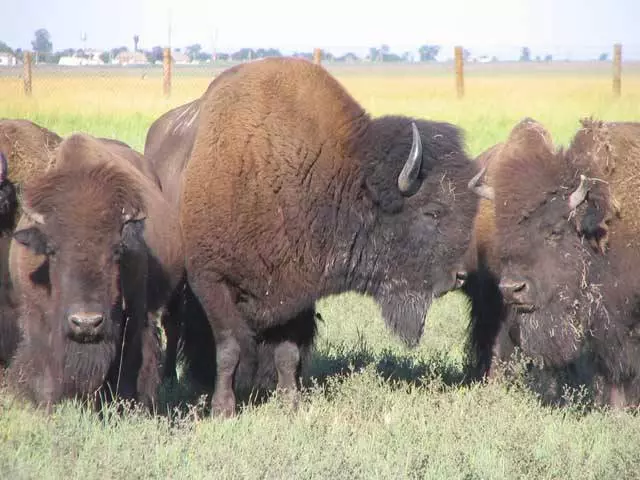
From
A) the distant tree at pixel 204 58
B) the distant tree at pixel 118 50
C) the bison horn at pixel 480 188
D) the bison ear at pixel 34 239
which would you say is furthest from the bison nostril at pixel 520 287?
the distant tree at pixel 118 50

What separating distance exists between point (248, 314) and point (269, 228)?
66cm

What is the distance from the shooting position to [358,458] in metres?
5.68

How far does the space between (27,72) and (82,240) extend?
21.0 metres

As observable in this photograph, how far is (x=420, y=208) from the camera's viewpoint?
748 cm

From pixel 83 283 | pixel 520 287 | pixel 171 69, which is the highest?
pixel 171 69

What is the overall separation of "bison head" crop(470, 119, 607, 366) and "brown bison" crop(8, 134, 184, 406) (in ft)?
7.86

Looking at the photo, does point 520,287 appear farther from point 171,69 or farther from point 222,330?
point 171,69

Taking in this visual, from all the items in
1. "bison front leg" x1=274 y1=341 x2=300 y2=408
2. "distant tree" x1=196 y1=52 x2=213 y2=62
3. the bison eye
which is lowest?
"bison front leg" x1=274 y1=341 x2=300 y2=408

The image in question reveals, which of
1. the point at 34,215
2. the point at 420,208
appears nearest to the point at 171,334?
the point at 420,208

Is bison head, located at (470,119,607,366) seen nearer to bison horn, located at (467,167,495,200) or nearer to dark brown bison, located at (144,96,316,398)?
bison horn, located at (467,167,495,200)

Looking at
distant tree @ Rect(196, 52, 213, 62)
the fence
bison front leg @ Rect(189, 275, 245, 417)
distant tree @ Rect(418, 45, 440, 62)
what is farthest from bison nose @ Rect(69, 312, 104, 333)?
distant tree @ Rect(418, 45, 440, 62)

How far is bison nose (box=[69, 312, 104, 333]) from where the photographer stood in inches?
221

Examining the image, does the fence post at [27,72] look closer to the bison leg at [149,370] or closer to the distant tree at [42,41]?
the bison leg at [149,370]

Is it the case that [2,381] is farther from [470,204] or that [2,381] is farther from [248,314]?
[470,204]
